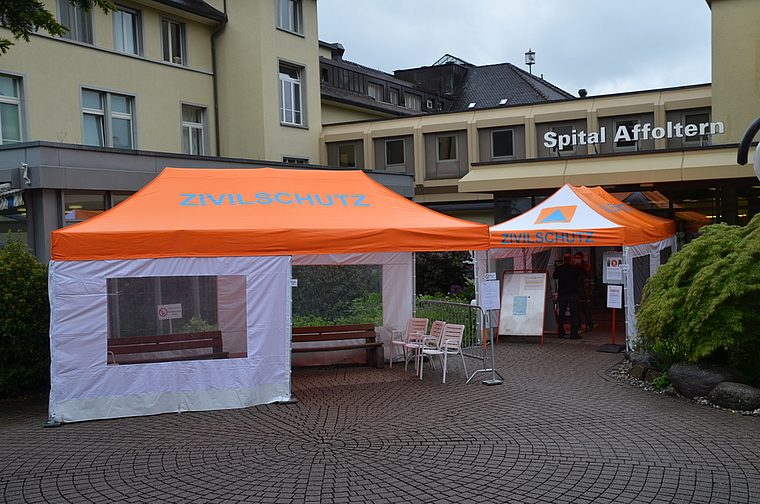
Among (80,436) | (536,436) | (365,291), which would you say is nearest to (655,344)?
(536,436)

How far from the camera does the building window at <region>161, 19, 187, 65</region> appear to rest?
23.7m

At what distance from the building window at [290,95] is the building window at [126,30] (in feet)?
17.8

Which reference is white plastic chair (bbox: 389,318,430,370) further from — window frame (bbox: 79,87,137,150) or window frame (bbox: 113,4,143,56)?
window frame (bbox: 113,4,143,56)

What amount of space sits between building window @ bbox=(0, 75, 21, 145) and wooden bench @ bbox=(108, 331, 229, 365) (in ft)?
38.4

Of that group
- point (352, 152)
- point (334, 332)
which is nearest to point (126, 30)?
point (352, 152)

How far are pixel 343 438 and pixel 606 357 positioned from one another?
699 centimetres

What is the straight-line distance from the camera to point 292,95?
27172mm

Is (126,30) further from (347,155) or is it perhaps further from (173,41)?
(347,155)

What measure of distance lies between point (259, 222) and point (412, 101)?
118 feet

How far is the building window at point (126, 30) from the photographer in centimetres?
2200

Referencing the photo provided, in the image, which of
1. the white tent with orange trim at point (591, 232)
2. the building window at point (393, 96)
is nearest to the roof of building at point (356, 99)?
the building window at point (393, 96)

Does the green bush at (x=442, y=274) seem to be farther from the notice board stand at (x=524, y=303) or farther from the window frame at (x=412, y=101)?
the window frame at (x=412, y=101)

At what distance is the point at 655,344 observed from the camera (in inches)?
441

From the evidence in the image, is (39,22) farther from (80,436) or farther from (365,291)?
(365,291)
